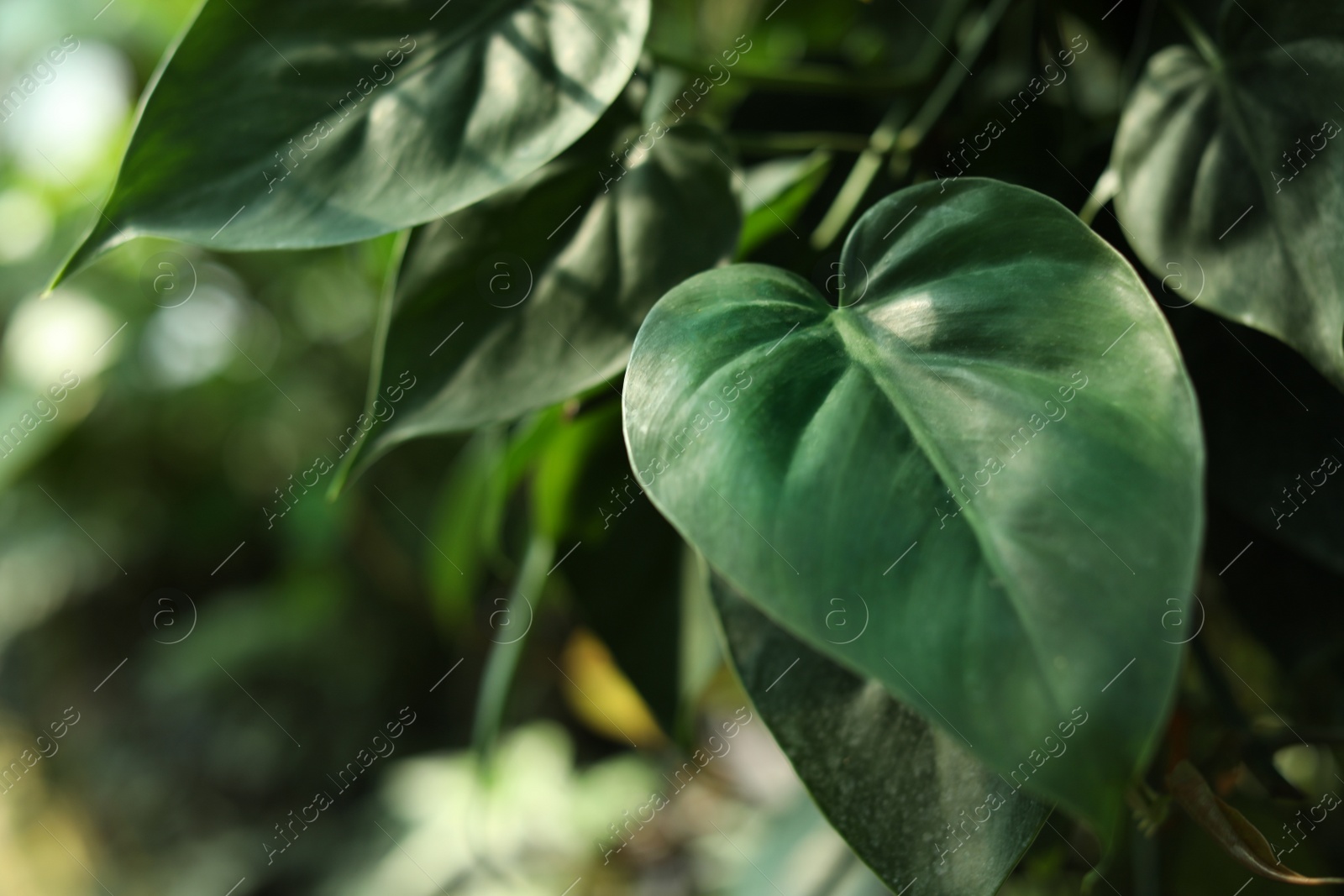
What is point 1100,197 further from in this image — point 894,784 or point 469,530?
point 469,530

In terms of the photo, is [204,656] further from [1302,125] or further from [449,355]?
[1302,125]

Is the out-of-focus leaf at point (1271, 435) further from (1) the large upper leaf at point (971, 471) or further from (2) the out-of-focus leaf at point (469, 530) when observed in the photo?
(2) the out-of-focus leaf at point (469, 530)

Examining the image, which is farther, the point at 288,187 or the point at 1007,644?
the point at 288,187

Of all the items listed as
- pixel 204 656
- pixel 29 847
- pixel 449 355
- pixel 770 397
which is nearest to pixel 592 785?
pixel 204 656

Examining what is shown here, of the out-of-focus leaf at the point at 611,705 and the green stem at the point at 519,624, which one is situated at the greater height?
the green stem at the point at 519,624

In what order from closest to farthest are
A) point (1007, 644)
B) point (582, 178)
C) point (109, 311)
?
point (1007, 644)
point (582, 178)
point (109, 311)

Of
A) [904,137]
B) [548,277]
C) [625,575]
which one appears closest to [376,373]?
[548,277]

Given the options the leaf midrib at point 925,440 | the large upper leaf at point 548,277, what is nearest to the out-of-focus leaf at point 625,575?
the large upper leaf at point 548,277
